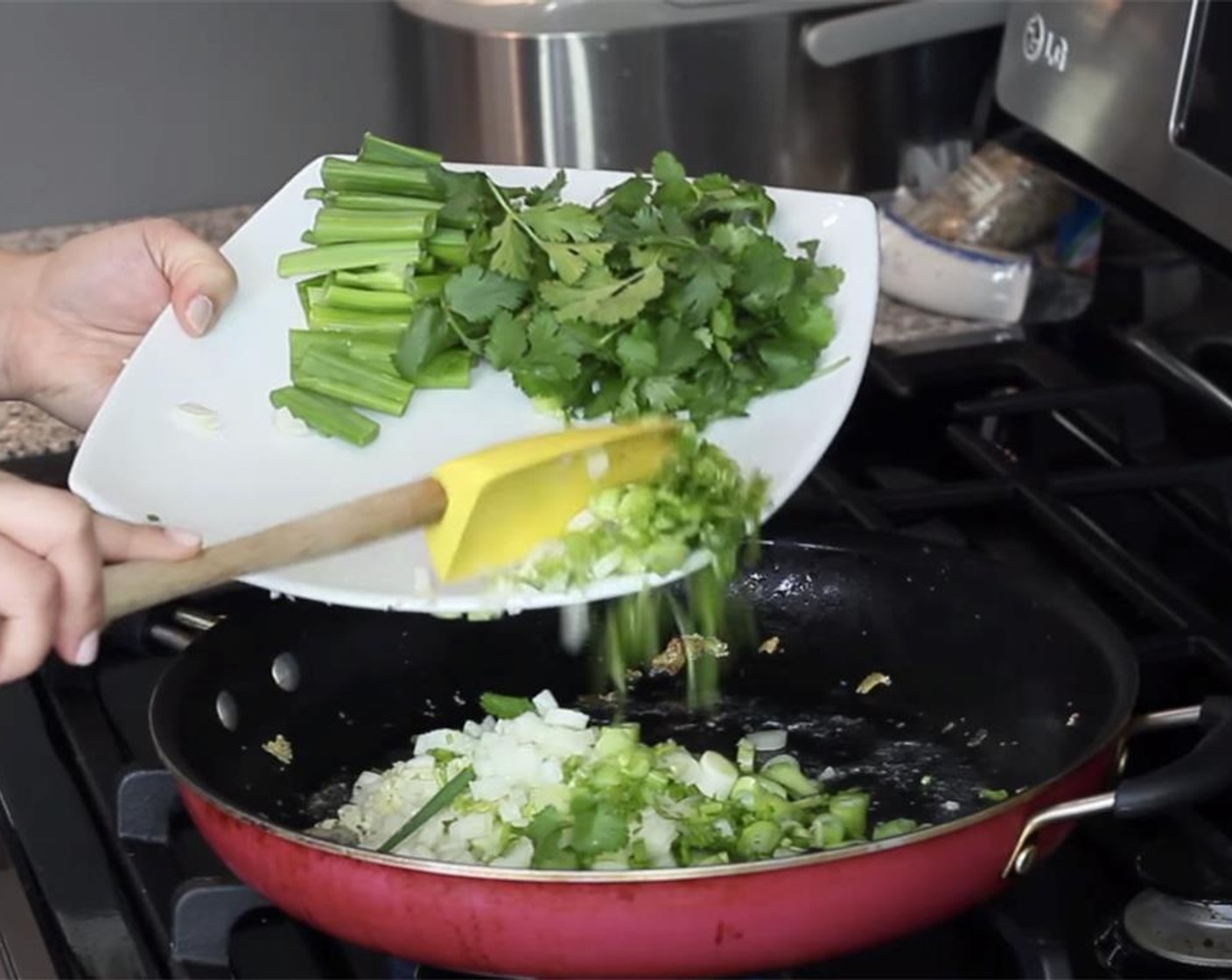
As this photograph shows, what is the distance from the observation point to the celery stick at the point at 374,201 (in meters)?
1.02

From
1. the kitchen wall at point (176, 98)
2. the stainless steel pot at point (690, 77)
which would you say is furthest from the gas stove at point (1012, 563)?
the kitchen wall at point (176, 98)

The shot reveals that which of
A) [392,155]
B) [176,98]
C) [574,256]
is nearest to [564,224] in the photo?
[574,256]

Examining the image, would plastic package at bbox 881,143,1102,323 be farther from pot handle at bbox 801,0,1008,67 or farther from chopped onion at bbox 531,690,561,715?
chopped onion at bbox 531,690,561,715

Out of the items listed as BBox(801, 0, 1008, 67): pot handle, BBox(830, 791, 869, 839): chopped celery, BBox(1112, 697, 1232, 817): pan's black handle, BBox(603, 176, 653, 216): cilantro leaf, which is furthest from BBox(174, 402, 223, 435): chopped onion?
BBox(801, 0, 1008, 67): pot handle

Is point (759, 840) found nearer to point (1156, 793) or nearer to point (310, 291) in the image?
point (1156, 793)

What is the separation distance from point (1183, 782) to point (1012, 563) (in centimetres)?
28

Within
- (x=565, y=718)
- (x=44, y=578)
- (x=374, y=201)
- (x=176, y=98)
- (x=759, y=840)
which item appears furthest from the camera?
(x=176, y=98)

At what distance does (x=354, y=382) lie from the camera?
37.6 inches

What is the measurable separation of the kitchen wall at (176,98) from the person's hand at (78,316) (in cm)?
39

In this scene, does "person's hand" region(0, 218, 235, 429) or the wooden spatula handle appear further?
"person's hand" region(0, 218, 235, 429)

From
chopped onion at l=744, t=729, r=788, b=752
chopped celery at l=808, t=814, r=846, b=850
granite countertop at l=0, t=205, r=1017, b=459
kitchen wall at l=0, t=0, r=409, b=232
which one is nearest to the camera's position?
chopped celery at l=808, t=814, r=846, b=850

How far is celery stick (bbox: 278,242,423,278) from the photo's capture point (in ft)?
3.27

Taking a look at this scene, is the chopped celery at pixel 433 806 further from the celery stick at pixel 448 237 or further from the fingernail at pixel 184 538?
the celery stick at pixel 448 237

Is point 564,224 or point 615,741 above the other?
point 564,224
